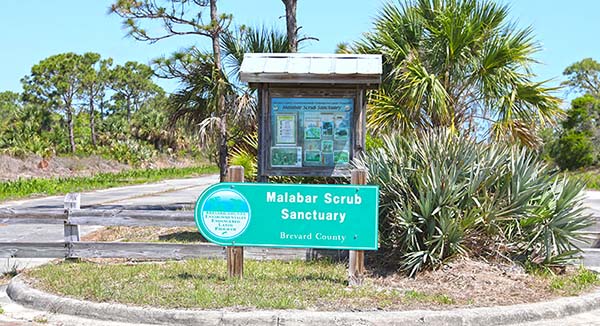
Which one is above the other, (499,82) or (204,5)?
(204,5)

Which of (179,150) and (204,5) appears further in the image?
(179,150)

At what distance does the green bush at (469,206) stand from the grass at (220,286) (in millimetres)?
877

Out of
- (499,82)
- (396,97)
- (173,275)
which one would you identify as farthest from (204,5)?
(173,275)

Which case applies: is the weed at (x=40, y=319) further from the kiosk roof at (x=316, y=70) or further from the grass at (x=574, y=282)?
the grass at (x=574, y=282)

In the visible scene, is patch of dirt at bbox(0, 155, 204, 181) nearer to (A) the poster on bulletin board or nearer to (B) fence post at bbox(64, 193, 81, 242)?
(B) fence post at bbox(64, 193, 81, 242)

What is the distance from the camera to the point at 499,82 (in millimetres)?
12352

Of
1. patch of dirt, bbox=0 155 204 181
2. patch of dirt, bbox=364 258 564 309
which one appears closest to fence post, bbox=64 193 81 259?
patch of dirt, bbox=364 258 564 309

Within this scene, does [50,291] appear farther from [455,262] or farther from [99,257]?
[455,262]

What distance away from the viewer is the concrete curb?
6289 mm

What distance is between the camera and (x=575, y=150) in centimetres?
4731

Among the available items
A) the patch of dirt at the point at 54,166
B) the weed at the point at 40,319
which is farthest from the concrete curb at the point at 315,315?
the patch of dirt at the point at 54,166

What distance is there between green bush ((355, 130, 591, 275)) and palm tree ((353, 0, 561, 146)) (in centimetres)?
328

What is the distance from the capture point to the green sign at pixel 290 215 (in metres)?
7.70

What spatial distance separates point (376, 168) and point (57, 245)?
171 inches
